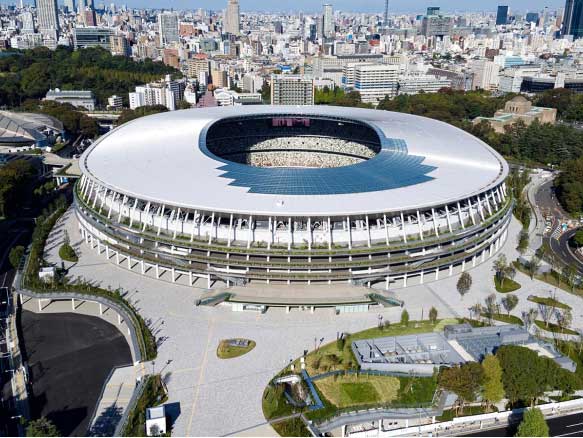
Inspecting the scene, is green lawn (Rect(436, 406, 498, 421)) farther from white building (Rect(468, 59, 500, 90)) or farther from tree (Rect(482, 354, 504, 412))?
white building (Rect(468, 59, 500, 90))

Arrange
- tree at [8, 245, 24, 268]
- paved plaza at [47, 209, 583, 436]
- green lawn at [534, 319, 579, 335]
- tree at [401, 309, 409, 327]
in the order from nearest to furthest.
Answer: paved plaza at [47, 209, 583, 436]
tree at [401, 309, 409, 327]
green lawn at [534, 319, 579, 335]
tree at [8, 245, 24, 268]

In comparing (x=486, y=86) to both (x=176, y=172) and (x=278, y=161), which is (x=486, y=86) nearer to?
(x=278, y=161)

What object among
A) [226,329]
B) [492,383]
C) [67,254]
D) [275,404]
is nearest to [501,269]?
[492,383]

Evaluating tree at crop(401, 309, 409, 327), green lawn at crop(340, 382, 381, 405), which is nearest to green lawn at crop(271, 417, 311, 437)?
green lawn at crop(340, 382, 381, 405)

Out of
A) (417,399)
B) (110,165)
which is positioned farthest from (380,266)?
(110,165)

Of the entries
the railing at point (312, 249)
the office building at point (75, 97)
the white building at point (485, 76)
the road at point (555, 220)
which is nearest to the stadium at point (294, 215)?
the railing at point (312, 249)

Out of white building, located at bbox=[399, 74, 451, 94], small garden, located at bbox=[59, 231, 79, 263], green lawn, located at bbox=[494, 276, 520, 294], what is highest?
white building, located at bbox=[399, 74, 451, 94]
